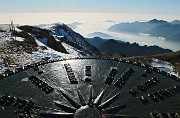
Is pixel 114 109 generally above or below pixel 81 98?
below

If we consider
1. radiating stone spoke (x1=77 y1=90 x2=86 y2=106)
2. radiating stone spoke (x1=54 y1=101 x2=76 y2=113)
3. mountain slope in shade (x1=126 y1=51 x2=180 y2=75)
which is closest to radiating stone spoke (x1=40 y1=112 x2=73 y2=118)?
radiating stone spoke (x1=54 y1=101 x2=76 y2=113)

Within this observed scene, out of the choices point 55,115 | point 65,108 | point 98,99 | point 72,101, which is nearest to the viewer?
point 55,115

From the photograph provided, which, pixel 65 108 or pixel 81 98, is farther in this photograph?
pixel 81 98

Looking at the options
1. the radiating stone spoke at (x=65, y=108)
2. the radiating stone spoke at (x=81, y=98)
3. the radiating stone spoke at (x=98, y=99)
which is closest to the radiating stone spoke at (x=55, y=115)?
the radiating stone spoke at (x=65, y=108)

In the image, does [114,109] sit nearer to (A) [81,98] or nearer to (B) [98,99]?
(B) [98,99]

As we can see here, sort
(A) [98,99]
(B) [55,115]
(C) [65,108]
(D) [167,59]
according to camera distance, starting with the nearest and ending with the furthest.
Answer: (B) [55,115] → (C) [65,108] → (A) [98,99] → (D) [167,59]

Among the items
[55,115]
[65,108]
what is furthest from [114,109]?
[55,115]

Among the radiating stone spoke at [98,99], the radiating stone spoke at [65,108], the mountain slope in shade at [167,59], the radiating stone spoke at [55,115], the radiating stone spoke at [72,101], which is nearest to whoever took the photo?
the radiating stone spoke at [55,115]

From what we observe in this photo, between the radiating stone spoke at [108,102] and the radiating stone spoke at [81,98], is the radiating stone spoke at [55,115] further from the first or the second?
the radiating stone spoke at [108,102]

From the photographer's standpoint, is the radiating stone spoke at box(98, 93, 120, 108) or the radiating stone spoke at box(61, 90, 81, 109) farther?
the radiating stone spoke at box(98, 93, 120, 108)

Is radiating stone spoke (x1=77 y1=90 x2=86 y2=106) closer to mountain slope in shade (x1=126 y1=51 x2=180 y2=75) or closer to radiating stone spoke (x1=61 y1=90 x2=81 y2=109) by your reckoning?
radiating stone spoke (x1=61 y1=90 x2=81 y2=109)

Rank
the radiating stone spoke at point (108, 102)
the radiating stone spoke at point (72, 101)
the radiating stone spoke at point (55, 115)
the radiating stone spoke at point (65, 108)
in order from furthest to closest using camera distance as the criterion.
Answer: the radiating stone spoke at point (108, 102)
the radiating stone spoke at point (72, 101)
the radiating stone spoke at point (65, 108)
the radiating stone spoke at point (55, 115)
